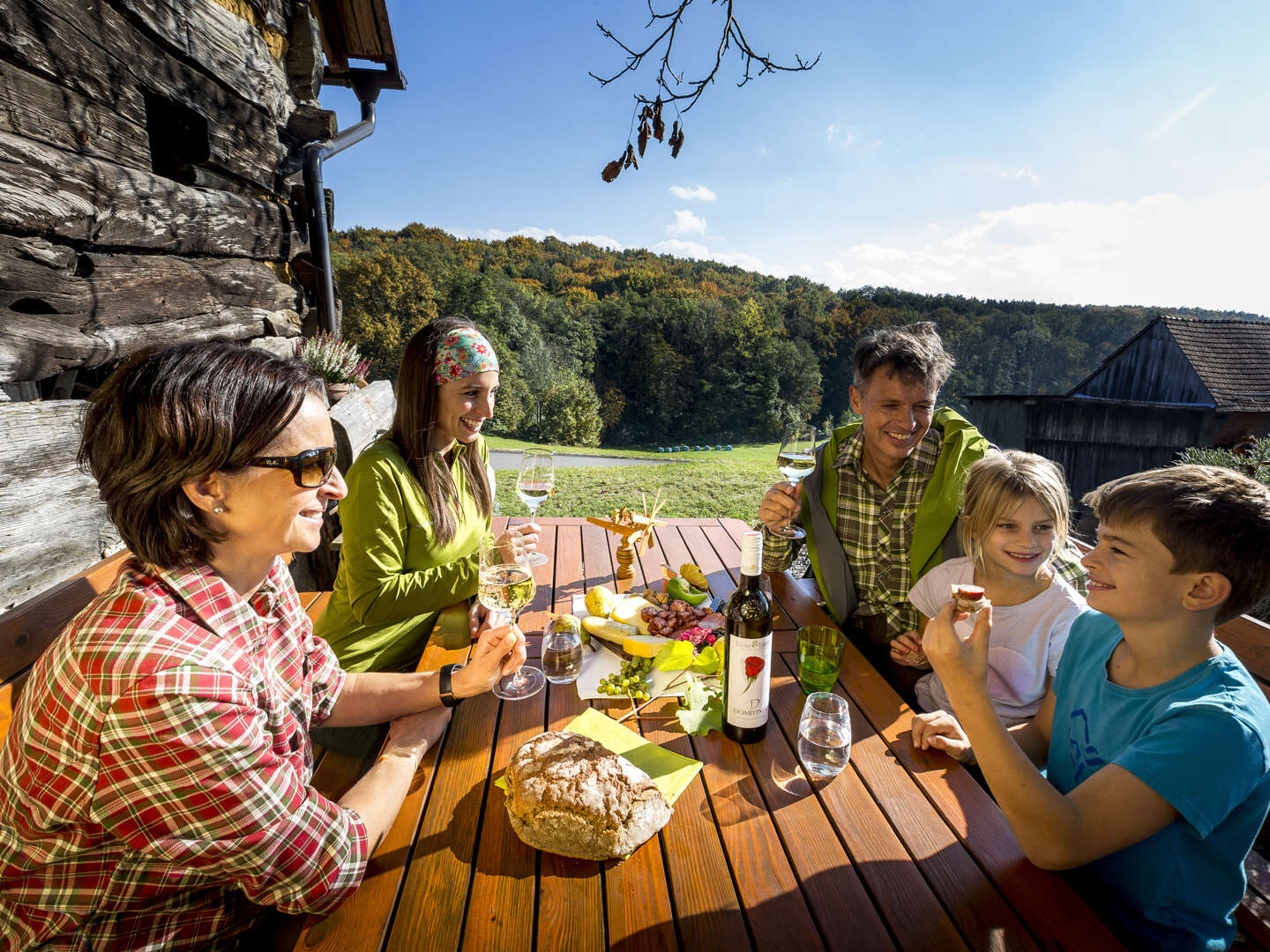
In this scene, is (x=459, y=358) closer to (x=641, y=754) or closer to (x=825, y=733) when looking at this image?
(x=641, y=754)

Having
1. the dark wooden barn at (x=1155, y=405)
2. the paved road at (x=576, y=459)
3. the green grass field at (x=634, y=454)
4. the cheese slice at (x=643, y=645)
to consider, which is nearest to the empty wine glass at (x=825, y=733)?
the cheese slice at (x=643, y=645)

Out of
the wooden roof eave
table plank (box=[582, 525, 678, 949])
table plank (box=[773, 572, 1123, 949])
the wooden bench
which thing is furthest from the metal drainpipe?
the wooden bench

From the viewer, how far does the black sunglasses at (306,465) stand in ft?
3.61

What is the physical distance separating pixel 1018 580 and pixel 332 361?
4.70 metres

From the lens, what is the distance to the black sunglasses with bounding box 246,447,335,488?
1100mm

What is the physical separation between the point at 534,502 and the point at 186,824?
4.91ft

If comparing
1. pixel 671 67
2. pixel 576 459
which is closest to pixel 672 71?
pixel 671 67

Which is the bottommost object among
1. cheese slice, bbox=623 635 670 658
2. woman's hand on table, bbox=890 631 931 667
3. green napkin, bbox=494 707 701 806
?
woman's hand on table, bbox=890 631 931 667

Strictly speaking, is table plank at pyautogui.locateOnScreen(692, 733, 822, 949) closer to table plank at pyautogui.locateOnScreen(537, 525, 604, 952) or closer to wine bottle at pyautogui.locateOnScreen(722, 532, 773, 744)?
wine bottle at pyautogui.locateOnScreen(722, 532, 773, 744)

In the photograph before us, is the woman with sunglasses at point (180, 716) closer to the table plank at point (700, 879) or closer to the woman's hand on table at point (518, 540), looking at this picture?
the table plank at point (700, 879)

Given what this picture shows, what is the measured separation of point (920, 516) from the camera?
2.48 metres

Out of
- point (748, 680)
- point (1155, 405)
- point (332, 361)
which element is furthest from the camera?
point (1155, 405)

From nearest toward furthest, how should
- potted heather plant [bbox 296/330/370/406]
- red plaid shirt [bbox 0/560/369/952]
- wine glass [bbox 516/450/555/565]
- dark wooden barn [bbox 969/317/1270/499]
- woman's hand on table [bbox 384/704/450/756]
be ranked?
red plaid shirt [bbox 0/560/369/952]
woman's hand on table [bbox 384/704/450/756]
wine glass [bbox 516/450/555/565]
potted heather plant [bbox 296/330/370/406]
dark wooden barn [bbox 969/317/1270/499]

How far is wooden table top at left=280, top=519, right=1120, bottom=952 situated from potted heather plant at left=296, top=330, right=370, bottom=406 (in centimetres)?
394
